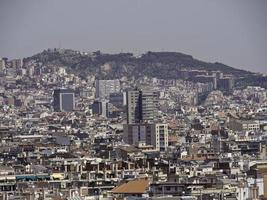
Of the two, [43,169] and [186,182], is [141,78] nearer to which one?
[43,169]

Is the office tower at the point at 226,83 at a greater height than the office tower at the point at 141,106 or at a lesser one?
greater

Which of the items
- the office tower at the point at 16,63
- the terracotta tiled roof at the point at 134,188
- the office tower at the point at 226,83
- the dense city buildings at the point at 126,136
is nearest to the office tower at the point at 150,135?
the dense city buildings at the point at 126,136

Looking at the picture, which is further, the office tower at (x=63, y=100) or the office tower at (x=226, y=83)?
the office tower at (x=226, y=83)

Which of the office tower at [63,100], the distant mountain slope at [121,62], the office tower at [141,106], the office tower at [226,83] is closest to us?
the office tower at [141,106]

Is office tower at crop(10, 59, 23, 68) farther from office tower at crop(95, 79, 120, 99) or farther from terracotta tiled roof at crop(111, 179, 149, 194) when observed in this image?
terracotta tiled roof at crop(111, 179, 149, 194)

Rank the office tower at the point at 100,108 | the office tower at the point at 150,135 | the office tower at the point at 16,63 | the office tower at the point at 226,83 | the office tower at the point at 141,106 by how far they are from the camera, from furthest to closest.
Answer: the office tower at the point at 16,63
the office tower at the point at 226,83
the office tower at the point at 100,108
the office tower at the point at 141,106
the office tower at the point at 150,135

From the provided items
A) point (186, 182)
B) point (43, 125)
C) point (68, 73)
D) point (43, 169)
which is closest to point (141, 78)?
point (68, 73)

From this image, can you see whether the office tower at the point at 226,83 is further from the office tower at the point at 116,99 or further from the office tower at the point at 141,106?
the office tower at the point at 141,106
